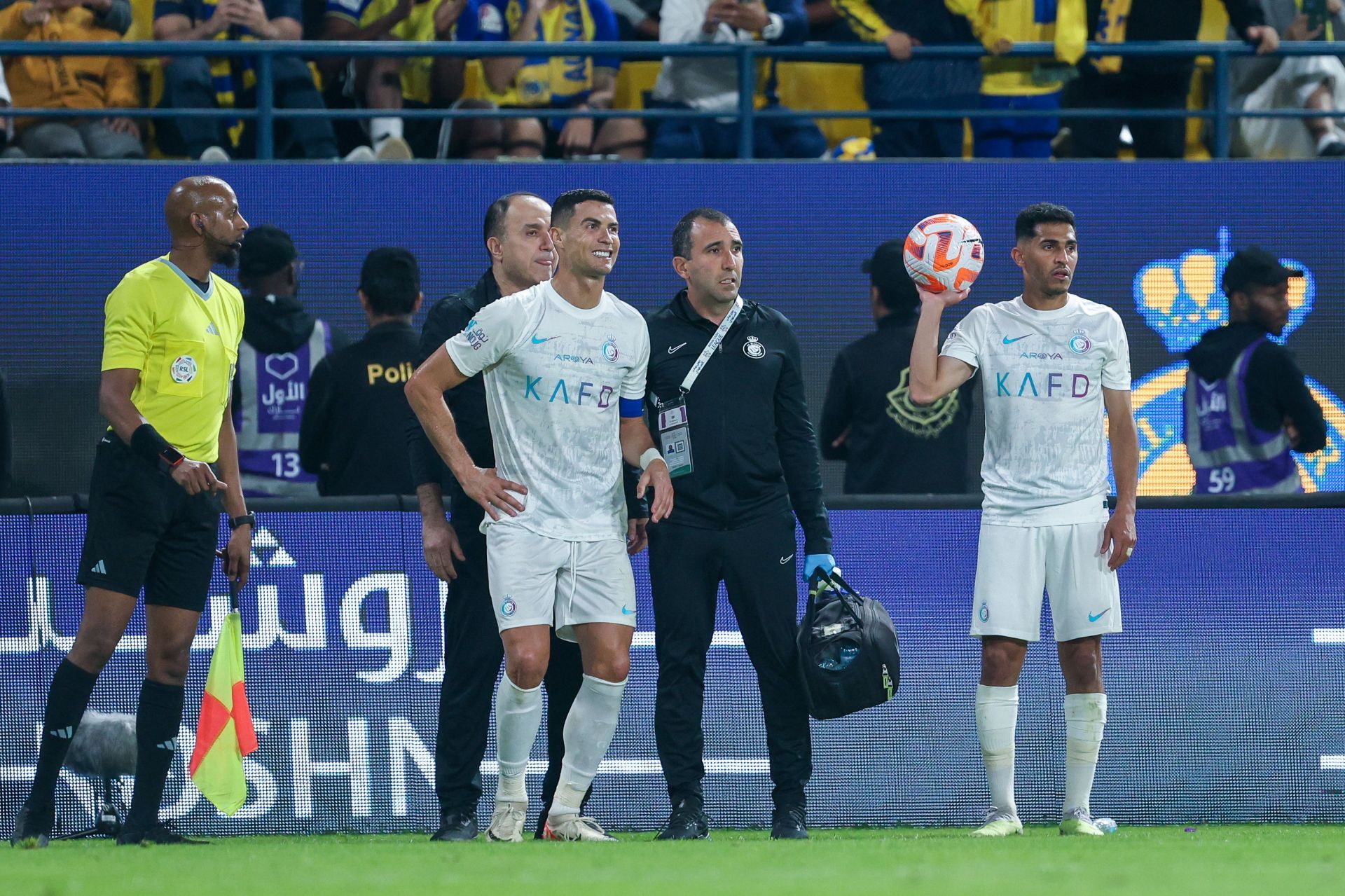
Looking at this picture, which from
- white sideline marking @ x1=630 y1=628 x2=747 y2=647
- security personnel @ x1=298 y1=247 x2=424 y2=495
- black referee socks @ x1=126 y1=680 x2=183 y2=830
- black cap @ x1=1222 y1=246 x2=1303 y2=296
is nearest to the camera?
black referee socks @ x1=126 y1=680 x2=183 y2=830

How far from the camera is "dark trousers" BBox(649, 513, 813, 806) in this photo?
22.1ft

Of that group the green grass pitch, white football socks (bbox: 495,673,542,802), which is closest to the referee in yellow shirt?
the green grass pitch

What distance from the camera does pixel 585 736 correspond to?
6.54 metres

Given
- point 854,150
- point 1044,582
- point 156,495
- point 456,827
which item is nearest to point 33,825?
point 156,495

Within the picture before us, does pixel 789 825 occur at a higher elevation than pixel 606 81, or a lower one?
lower

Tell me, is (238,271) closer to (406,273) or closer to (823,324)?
(406,273)

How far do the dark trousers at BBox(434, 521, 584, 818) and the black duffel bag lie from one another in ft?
3.22

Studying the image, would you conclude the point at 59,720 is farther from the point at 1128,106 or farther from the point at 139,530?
the point at 1128,106

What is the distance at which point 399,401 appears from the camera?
8.45m

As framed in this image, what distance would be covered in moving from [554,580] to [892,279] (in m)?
3.42

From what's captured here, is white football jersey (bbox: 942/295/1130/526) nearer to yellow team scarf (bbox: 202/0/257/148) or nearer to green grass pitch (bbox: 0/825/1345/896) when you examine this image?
green grass pitch (bbox: 0/825/1345/896)

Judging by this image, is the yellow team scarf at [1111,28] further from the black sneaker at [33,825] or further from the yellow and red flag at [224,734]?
the black sneaker at [33,825]

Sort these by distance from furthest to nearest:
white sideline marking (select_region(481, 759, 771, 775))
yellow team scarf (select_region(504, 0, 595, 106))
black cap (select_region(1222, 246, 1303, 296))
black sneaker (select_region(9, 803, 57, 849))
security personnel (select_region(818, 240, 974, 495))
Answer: yellow team scarf (select_region(504, 0, 595, 106))
black cap (select_region(1222, 246, 1303, 296))
security personnel (select_region(818, 240, 974, 495))
white sideline marking (select_region(481, 759, 771, 775))
black sneaker (select_region(9, 803, 57, 849))

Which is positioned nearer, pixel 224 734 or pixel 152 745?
pixel 152 745
